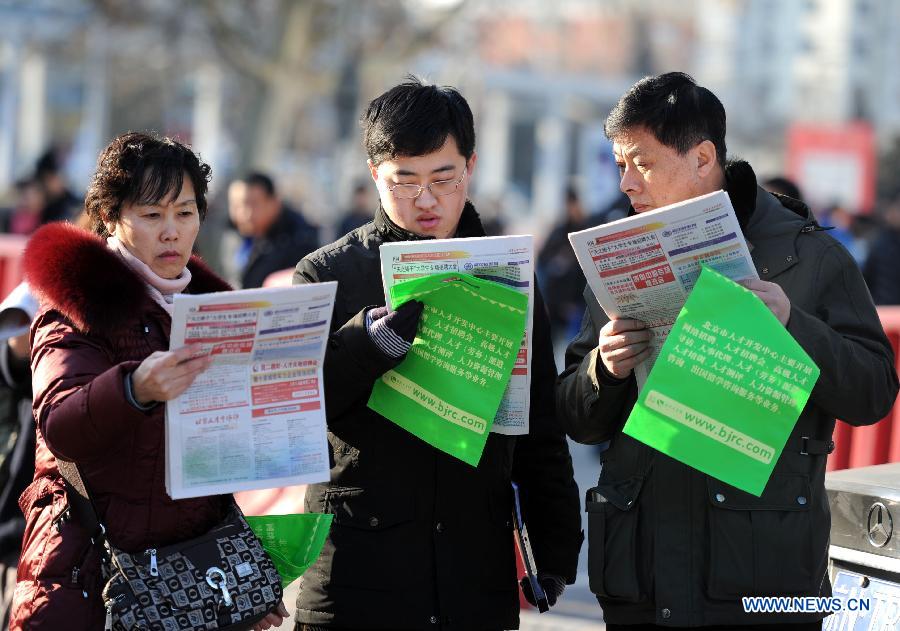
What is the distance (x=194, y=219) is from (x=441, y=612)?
1.13m

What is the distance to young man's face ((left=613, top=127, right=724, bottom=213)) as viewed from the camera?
3252mm

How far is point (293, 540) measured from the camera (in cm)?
333

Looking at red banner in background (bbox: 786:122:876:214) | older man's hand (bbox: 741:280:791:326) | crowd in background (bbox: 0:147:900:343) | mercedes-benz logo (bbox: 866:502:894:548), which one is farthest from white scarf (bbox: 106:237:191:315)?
red banner in background (bbox: 786:122:876:214)

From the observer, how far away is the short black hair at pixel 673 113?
3.25m

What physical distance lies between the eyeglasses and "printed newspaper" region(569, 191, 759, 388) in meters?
0.54

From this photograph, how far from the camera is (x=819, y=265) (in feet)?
10.5

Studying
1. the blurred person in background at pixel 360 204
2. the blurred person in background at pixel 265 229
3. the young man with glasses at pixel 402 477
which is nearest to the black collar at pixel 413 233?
the young man with glasses at pixel 402 477

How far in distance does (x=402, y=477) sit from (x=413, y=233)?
614 mm

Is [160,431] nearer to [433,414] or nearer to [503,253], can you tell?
[433,414]

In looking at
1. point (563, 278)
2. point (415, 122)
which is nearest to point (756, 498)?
point (415, 122)

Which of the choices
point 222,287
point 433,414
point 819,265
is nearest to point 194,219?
point 222,287

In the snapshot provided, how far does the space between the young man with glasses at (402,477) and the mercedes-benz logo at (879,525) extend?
0.85 metres

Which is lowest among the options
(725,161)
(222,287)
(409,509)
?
(409,509)

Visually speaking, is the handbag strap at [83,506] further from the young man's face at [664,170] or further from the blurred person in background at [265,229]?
the blurred person in background at [265,229]
